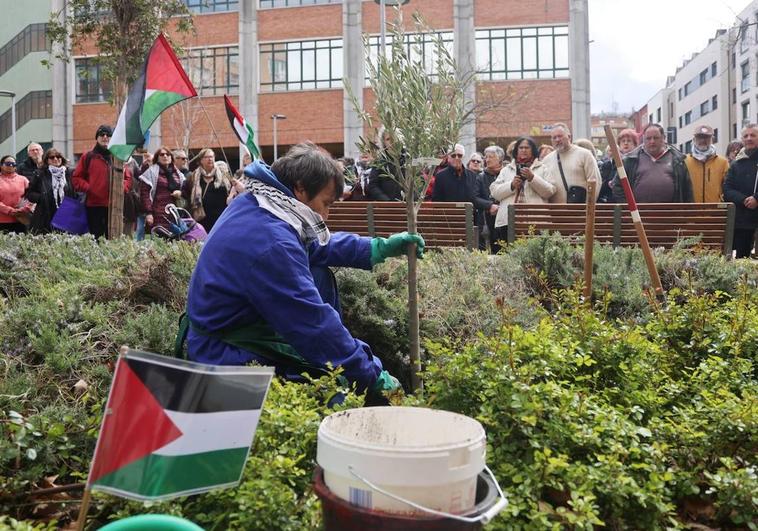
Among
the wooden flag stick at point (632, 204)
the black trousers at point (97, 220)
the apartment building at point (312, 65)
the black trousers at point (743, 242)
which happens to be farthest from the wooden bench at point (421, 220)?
the apartment building at point (312, 65)

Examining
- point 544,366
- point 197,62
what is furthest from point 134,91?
point 197,62

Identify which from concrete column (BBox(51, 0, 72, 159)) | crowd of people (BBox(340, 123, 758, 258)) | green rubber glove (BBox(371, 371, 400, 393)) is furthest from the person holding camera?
concrete column (BBox(51, 0, 72, 159))

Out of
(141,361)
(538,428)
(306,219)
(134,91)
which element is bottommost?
(538,428)

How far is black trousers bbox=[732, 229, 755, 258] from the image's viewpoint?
890cm

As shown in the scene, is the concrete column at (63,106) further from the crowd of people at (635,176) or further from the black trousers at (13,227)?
the crowd of people at (635,176)

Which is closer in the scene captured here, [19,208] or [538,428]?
[538,428]

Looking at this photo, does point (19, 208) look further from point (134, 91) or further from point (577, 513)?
point (577, 513)

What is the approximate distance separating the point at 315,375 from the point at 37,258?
4316 mm

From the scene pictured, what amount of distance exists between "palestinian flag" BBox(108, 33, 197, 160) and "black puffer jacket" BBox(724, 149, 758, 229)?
5934 millimetres

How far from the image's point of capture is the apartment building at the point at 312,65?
1426 inches

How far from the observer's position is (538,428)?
271cm

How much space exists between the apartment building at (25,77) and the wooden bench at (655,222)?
41.9 metres

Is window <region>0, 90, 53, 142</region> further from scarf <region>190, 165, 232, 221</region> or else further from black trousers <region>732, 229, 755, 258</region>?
black trousers <region>732, 229, 755, 258</region>

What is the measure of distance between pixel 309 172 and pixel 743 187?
691 cm
